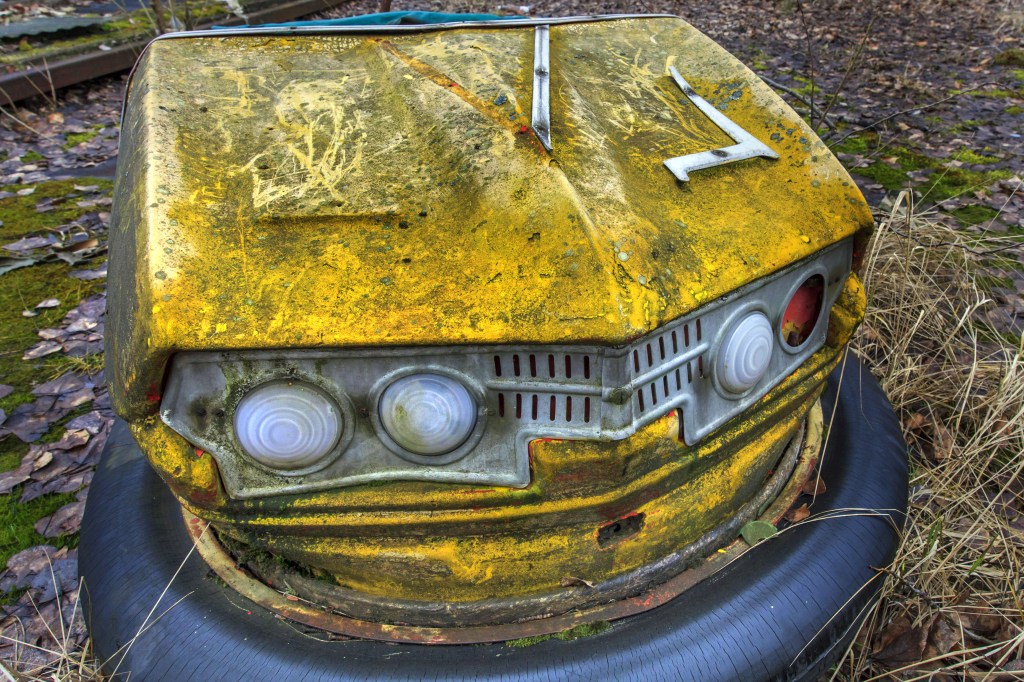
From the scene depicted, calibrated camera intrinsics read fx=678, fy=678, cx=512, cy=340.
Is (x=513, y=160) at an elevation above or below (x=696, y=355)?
above

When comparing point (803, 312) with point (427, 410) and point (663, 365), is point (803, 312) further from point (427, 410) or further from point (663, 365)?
point (427, 410)

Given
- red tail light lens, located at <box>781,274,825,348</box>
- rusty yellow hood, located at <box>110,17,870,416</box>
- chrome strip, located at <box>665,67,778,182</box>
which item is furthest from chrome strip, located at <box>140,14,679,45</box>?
red tail light lens, located at <box>781,274,825,348</box>

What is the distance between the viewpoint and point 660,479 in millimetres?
1004

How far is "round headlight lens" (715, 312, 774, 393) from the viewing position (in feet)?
3.30

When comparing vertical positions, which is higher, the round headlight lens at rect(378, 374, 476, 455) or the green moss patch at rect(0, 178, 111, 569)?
the round headlight lens at rect(378, 374, 476, 455)

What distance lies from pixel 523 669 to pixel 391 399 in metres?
0.45

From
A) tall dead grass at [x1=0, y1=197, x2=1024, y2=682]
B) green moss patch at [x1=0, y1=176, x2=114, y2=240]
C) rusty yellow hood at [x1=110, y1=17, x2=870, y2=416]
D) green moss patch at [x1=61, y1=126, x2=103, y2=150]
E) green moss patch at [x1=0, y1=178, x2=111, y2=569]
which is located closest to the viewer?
rusty yellow hood at [x1=110, y1=17, x2=870, y2=416]

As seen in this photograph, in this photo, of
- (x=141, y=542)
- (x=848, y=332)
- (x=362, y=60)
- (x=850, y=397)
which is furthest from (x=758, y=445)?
(x=141, y=542)

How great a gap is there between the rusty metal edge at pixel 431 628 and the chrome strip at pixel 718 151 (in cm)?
65

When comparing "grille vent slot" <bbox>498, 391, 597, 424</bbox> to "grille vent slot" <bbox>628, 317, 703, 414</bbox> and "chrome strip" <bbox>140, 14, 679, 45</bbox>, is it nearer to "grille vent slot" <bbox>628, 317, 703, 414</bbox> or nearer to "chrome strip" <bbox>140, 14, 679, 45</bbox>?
"grille vent slot" <bbox>628, 317, 703, 414</bbox>

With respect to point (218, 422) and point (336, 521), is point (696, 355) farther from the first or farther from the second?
point (218, 422)

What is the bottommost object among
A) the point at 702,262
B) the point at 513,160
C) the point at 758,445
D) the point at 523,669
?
the point at 523,669

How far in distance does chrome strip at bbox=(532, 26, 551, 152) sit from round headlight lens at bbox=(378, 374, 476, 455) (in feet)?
1.32

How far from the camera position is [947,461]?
65.1 inches
